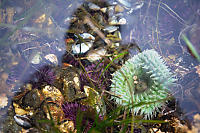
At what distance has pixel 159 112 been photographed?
179cm

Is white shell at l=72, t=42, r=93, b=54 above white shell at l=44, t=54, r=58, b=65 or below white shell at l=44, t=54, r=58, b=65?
above

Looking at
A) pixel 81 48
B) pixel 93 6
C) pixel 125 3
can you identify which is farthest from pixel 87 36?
pixel 125 3

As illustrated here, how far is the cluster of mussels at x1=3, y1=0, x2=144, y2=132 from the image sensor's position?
158 centimetres

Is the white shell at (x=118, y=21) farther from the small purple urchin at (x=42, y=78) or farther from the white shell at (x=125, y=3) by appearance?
the small purple urchin at (x=42, y=78)

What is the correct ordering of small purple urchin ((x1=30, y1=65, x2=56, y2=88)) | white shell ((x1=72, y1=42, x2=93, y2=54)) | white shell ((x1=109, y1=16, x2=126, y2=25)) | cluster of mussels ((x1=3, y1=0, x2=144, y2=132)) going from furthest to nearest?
white shell ((x1=109, y1=16, x2=126, y2=25)) < white shell ((x1=72, y1=42, x2=93, y2=54)) < small purple urchin ((x1=30, y1=65, x2=56, y2=88)) < cluster of mussels ((x1=3, y1=0, x2=144, y2=132))

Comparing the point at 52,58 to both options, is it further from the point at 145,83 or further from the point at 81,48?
the point at 145,83

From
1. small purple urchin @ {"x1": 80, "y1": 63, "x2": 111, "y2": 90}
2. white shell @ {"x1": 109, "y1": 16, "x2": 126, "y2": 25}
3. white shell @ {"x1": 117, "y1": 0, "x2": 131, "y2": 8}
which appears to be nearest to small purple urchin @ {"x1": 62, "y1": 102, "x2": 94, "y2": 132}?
small purple urchin @ {"x1": 80, "y1": 63, "x2": 111, "y2": 90}

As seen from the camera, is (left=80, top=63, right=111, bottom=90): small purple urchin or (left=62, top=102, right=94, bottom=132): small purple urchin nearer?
(left=62, top=102, right=94, bottom=132): small purple urchin

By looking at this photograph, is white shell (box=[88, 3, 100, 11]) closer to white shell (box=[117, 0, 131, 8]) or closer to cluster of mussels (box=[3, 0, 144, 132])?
cluster of mussels (box=[3, 0, 144, 132])

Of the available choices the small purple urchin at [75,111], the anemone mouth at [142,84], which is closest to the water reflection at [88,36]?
the small purple urchin at [75,111]

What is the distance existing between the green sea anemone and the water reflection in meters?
0.22

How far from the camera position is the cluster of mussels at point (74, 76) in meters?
1.58

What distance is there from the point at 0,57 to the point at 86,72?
94cm

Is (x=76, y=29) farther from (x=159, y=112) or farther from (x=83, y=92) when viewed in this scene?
(x=159, y=112)
